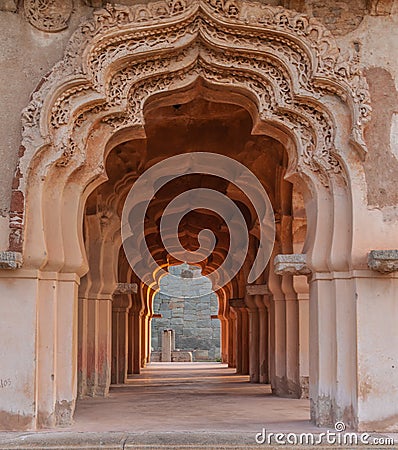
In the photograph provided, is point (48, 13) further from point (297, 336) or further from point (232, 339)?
point (232, 339)

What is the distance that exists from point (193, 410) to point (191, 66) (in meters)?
4.60

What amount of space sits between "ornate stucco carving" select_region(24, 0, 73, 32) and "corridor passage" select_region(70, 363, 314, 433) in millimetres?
4428

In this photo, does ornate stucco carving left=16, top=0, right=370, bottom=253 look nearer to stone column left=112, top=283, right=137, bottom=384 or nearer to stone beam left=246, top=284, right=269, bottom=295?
stone beam left=246, top=284, right=269, bottom=295

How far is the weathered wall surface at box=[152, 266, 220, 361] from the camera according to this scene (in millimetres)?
37875

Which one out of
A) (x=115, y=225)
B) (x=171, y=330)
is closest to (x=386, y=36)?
(x=115, y=225)

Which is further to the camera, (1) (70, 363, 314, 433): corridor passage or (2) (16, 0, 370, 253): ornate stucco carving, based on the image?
(1) (70, 363, 314, 433): corridor passage

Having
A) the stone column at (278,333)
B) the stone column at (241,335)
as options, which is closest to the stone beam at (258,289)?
the stone column at (278,333)

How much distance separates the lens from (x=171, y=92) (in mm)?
9195

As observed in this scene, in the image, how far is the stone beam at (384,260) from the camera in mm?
7797

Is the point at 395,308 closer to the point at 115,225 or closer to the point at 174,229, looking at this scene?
the point at 115,225

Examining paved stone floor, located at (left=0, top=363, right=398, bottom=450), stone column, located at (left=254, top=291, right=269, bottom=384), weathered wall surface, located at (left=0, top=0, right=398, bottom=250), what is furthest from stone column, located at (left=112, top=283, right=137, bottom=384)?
weathered wall surface, located at (left=0, top=0, right=398, bottom=250)

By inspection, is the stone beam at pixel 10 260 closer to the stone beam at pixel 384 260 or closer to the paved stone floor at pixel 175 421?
the paved stone floor at pixel 175 421

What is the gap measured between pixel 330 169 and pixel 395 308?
1.66 meters

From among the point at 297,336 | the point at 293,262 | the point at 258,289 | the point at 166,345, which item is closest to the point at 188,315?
the point at 166,345
